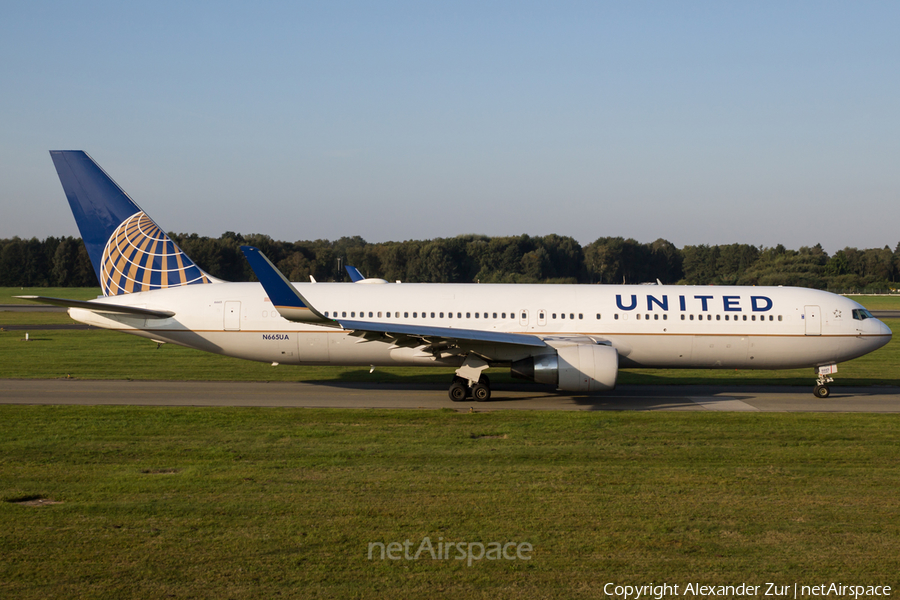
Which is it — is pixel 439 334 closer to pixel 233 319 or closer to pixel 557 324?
pixel 557 324

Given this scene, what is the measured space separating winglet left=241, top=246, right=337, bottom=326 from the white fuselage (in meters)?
→ 2.90

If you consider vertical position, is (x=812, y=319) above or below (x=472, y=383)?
above

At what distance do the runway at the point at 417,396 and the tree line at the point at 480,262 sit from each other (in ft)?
229

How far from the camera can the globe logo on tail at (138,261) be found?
2091 centimetres

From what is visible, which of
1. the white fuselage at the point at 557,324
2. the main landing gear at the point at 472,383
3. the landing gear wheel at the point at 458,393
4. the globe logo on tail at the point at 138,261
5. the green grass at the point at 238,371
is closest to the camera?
the main landing gear at the point at 472,383

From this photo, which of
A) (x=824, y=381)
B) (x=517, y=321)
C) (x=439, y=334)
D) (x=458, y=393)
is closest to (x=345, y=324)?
(x=439, y=334)

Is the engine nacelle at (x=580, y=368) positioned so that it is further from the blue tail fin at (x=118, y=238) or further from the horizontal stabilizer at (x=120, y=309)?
the blue tail fin at (x=118, y=238)

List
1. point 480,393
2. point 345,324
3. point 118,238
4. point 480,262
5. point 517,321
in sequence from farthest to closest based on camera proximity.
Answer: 1. point 480,262
2. point 118,238
3. point 517,321
4. point 480,393
5. point 345,324

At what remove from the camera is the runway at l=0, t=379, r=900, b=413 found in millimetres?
17328

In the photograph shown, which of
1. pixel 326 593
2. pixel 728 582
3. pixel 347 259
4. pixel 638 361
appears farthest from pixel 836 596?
pixel 347 259

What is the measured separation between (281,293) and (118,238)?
8323 millimetres

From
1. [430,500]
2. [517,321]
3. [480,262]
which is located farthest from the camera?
[480,262]

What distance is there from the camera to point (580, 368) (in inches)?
661

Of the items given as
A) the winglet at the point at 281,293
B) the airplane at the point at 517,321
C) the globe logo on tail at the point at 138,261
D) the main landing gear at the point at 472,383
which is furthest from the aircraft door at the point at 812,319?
the globe logo on tail at the point at 138,261
